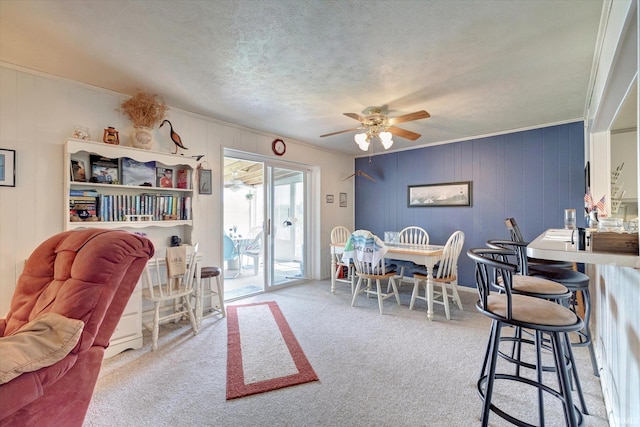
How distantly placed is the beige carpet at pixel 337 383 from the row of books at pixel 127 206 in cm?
118

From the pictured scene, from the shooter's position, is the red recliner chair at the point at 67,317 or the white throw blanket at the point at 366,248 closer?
the red recliner chair at the point at 67,317

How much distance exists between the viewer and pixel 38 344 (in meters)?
0.99

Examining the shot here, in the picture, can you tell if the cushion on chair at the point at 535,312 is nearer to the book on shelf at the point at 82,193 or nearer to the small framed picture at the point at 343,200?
the book on shelf at the point at 82,193

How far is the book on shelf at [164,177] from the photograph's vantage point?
302 cm

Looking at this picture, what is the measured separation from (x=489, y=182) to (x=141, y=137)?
14.5 feet

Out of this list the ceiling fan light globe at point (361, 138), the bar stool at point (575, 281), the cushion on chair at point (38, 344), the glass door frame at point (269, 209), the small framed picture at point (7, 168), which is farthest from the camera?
the glass door frame at point (269, 209)

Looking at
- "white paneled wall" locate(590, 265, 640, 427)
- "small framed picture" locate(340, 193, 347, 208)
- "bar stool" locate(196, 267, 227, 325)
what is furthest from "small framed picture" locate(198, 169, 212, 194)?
"white paneled wall" locate(590, 265, 640, 427)

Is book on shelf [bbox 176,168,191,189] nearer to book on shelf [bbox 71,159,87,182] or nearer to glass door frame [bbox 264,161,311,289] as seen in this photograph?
book on shelf [bbox 71,159,87,182]

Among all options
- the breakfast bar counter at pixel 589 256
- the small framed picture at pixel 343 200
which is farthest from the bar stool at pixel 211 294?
the breakfast bar counter at pixel 589 256

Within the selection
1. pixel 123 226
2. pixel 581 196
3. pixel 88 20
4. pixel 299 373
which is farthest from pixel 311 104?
pixel 581 196

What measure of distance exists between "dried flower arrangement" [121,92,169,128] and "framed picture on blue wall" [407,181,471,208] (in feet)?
12.5

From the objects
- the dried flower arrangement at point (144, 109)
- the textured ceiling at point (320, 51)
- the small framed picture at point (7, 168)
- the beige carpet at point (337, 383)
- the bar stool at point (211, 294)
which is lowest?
the beige carpet at point (337, 383)

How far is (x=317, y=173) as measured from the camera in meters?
5.00

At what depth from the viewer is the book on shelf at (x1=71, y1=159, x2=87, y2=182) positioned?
2.48 meters
